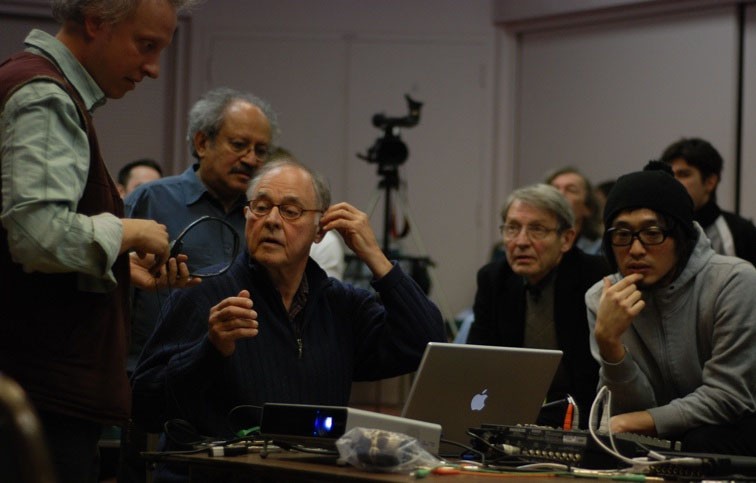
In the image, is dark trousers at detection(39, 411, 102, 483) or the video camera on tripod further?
the video camera on tripod

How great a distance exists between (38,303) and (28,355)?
3.4 inches

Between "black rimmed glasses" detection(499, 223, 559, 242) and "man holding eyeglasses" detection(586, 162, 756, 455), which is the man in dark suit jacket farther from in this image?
"man holding eyeglasses" detection(586, 162, 756, 455)

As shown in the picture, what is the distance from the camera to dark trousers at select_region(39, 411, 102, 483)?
1.80 meters

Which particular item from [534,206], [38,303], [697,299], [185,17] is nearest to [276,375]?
[38,303]

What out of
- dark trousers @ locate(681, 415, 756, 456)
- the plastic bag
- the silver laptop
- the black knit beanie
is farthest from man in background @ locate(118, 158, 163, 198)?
the plastic bag

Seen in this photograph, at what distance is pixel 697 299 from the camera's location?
2.74m

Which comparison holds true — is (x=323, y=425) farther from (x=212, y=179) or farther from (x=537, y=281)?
(x=537, y=281)

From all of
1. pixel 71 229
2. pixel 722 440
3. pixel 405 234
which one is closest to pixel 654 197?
pixel 722 440

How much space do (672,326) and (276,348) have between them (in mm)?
1009

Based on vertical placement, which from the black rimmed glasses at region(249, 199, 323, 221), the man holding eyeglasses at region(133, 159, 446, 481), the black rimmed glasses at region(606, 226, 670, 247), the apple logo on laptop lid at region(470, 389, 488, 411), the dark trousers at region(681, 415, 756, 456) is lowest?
the dark trousers at region(681, 415, 756, 456)

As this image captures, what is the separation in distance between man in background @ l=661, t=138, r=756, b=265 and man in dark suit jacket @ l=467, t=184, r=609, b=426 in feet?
2.44

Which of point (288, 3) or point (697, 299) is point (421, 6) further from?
point (697, 299)

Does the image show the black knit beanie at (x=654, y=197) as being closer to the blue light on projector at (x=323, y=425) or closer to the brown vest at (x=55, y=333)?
the blue light on projector at (x=323, y=425)

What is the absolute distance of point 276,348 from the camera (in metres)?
2.51
